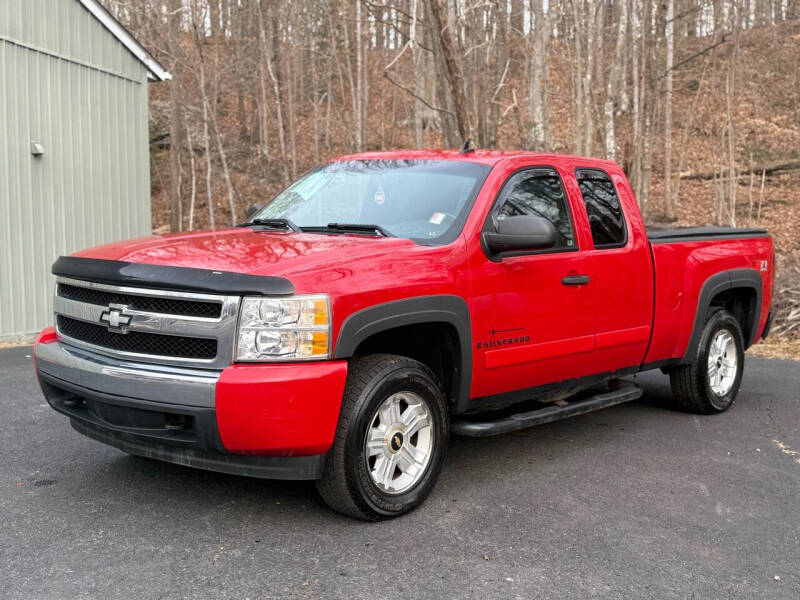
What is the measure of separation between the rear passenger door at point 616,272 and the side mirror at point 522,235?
913 millimetres

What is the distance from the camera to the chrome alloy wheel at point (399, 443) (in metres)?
4.29

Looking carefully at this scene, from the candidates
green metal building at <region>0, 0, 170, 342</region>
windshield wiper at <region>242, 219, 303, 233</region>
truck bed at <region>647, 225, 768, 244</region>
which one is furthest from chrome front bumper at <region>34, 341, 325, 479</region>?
green metal building at <region>0, 0, 170, 342</region>

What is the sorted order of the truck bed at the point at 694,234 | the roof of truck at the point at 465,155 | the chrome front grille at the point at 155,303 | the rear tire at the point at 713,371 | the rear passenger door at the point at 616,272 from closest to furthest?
the chrome front grille at the point at 155,303 → the roof of truck at the point at 465,155 → the rear passenger door at the point at 616,272 → the truck bed at the point at 694,234 → the rear tire at the point at 713,371

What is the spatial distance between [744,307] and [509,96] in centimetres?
2902

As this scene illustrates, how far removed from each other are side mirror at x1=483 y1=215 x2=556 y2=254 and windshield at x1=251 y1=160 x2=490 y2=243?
23 cm

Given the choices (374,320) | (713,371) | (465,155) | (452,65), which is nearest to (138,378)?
(374,320)

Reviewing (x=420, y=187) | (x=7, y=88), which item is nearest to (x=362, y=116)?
(x=7, y=88)

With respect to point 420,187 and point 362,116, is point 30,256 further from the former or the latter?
point 362,116

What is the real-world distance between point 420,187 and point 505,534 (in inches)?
86.4

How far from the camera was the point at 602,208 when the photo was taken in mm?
5930

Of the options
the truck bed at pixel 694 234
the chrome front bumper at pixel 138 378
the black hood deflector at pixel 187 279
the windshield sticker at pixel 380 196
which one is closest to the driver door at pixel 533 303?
the windshield sticker at pixel 380 196

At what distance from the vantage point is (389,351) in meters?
4.77

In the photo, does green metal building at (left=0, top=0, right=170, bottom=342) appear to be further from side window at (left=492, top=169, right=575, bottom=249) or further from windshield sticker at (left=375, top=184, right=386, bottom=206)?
side window at (left=492, top=169, right=575, bottom=249)

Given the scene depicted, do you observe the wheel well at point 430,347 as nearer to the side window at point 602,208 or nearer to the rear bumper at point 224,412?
the rear bumper at point 224,412
